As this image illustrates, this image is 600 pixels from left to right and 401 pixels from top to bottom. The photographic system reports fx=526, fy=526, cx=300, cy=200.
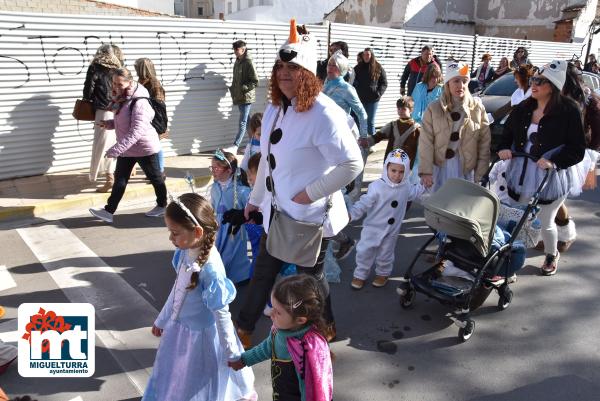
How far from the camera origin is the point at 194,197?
9.41ft

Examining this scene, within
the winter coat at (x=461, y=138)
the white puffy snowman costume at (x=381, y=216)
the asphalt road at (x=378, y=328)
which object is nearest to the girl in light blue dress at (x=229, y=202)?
the asphalt road at (x=378, y=328)

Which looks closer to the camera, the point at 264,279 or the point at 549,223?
the point at 264,279

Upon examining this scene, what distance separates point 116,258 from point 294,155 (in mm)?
2956

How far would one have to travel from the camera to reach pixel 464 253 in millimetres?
4059

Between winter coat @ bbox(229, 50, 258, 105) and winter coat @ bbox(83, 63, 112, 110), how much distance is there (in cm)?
245

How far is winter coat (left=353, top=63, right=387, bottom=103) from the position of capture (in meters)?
8.79

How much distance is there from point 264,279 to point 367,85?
19.7 ft

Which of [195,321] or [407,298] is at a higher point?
[195,321]

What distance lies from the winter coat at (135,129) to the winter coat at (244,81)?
3147mm

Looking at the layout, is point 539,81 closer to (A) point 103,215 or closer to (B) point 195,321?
(B) point 195,321

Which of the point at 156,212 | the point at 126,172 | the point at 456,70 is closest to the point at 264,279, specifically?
the point at 456,70

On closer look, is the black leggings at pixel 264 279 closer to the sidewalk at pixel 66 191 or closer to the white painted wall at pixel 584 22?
the sidewalk at pixel 66 191

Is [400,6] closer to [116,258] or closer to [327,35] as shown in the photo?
[327,35]

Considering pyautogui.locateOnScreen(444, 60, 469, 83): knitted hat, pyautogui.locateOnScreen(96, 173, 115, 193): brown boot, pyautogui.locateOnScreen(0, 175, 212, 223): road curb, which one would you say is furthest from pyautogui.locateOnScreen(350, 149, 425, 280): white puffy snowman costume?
pyautogui.locateOnScreen(96, 173, 115, 193): brown boot
